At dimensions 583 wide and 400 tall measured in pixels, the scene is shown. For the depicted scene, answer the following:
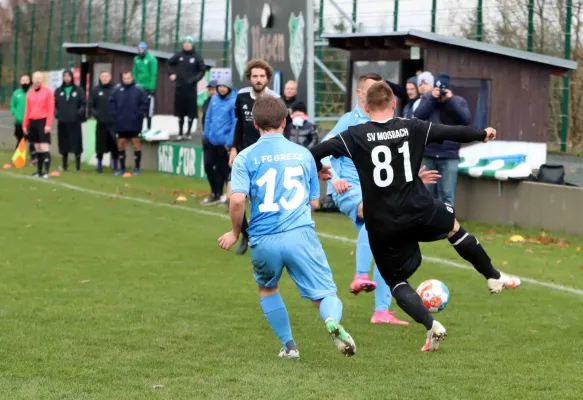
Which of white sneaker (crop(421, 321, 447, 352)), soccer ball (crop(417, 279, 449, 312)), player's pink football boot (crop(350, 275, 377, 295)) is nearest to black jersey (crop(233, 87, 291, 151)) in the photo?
player's pink football boot (crop(350, 275, 377, 295))

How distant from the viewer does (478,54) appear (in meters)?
18.2

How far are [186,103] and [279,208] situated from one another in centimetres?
1898

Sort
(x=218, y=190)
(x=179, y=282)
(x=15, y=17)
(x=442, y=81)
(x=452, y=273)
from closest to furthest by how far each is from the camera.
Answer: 1. (x=179, y=282)
2. (x=452, y=273)
3. (x=442, y=81)
4. (x=218, y=190)
5. (x=15, y=17)

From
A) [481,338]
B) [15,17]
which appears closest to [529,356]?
[481,338]

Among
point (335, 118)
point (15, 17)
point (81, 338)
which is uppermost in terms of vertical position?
point (15, 17)

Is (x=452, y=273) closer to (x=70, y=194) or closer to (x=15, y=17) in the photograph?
(x=70, y=194)

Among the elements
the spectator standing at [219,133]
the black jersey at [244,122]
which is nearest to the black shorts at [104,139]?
the spectator standing at [219,133]

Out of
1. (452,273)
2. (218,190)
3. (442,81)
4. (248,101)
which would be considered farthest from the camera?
(218,190)

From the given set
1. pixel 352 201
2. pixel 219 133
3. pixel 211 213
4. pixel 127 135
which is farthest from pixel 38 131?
pixel 352 201

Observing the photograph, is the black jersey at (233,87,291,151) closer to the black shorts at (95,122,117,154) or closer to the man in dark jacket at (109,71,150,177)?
the man in dark jacket at (109,71,150,177)

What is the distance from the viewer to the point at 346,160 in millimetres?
8766

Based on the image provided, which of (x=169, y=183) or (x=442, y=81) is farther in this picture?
(x=169, y=183)

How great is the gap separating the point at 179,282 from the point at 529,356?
3.95 metres

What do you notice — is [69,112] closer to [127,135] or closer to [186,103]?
[127,135]
